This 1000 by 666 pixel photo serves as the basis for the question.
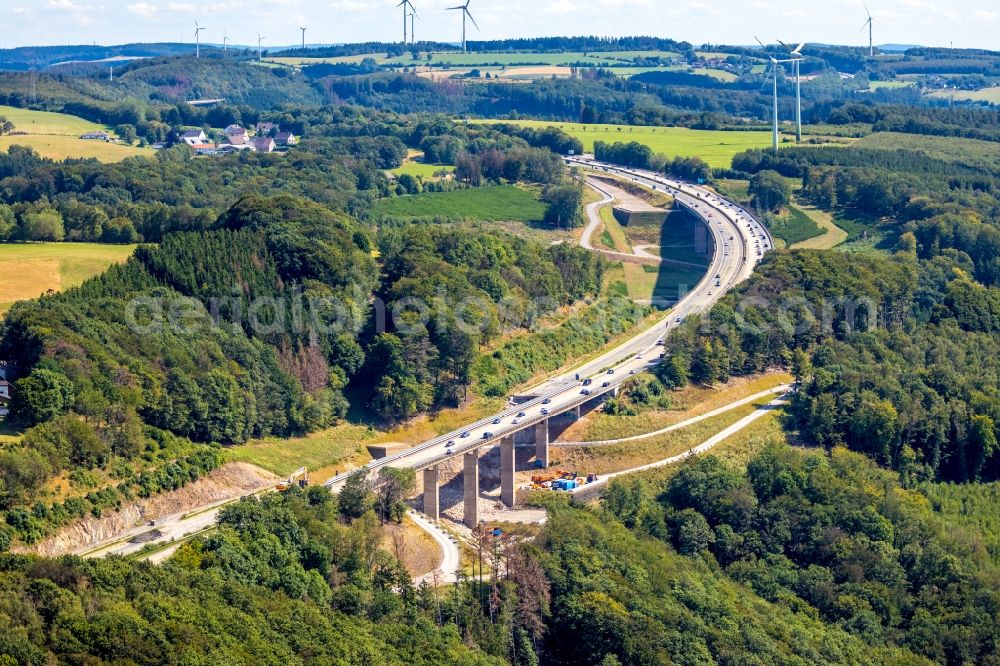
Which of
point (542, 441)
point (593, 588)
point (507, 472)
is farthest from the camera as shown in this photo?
point (542, 441)

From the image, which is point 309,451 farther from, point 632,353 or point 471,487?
point 632,353

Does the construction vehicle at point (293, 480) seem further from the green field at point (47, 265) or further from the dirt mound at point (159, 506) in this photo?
the green field at point (47, 265)

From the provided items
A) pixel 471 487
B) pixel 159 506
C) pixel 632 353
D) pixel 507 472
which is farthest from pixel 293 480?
pixel 632 353

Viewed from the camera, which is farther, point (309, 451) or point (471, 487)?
point (309, 451)

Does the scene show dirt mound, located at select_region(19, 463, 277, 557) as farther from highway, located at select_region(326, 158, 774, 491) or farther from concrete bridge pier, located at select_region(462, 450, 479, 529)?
concrete bridge pier, located at select_region(462, 450, 479, 529)

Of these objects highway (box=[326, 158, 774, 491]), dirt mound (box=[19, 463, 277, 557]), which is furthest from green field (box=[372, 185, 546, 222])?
dirt mound (box=[19, 463, 277, 557])

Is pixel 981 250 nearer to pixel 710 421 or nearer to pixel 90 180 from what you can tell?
pixel 710 421

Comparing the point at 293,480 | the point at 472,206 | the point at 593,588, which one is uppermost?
the point at 472,206
